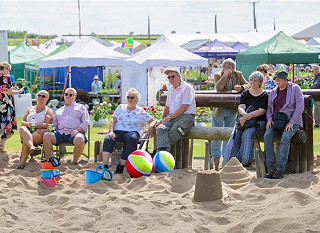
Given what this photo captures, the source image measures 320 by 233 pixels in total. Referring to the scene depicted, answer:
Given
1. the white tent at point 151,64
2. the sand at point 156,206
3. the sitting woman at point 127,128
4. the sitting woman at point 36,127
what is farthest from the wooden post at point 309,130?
the white tent at point 151,64

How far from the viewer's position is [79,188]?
8336 mm

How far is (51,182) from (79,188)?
16.2 inches

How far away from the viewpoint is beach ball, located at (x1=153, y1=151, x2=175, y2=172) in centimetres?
898

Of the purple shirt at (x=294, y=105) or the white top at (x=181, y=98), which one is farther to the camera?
the white top at (x=181, y=98)

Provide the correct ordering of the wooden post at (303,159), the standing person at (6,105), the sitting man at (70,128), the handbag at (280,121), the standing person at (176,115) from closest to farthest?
the handbag at (280,121), the wooden post at (303,159), the standing person at (176,115), the sitting man at (70,128), the standing person at (6,105)

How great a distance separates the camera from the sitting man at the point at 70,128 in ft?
33.2

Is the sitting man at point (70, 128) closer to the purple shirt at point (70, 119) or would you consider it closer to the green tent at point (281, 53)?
the purple shirt at point (70, 119)

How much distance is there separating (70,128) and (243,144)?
118 inches

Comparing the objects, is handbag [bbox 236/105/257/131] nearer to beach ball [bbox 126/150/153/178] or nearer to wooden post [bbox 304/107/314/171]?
wooden post [bbox 304/107/314/171]

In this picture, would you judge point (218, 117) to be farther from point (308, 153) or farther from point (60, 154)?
point (60, 154)

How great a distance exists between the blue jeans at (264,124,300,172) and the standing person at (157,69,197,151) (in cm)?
137

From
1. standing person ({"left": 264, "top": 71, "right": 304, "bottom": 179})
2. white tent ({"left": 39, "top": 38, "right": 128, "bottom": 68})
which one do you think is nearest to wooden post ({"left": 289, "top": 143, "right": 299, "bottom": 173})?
standing person ({"left": 264, "top": 71, "right": 304, "bottom": 179})

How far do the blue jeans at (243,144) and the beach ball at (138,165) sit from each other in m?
1.03

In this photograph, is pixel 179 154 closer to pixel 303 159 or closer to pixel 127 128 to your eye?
pixel 127 128
